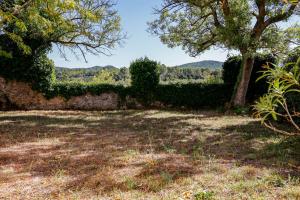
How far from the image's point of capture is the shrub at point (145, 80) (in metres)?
21.0

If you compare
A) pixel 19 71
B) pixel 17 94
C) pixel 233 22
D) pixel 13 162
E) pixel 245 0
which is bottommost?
pixel 13 162

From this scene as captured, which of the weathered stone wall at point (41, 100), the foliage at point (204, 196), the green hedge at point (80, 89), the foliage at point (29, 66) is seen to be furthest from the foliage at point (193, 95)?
the foliage at point (204, 196)

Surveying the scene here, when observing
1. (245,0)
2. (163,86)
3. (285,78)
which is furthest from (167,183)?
(163,86)

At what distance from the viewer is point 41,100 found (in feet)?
66.2

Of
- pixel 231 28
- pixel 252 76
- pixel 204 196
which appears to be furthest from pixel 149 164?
pixel 252 76

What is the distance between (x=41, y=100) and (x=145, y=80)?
22.3 feet

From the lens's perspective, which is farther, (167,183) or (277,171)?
(277,171)

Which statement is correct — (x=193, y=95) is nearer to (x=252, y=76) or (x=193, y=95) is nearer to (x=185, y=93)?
(x=185, y=93)

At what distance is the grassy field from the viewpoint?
15.1ft

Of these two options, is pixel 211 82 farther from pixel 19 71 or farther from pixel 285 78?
pixel 285 78

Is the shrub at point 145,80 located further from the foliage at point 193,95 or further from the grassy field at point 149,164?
the grassy field at point 149,164

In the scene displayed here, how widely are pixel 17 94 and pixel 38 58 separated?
2589 millimetres

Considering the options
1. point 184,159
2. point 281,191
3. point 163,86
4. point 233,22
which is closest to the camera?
point 281,191

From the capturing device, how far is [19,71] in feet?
63.9
